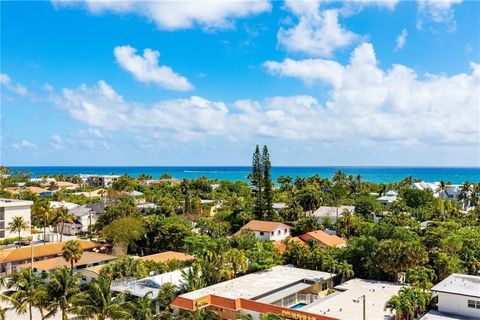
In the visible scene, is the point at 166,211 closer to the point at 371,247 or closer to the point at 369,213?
the point at 369,213

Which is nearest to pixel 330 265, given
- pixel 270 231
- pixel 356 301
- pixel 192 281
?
pixel 356 301

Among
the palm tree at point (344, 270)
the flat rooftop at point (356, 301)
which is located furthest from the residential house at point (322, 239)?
the flat rooftop at point (356, 301)

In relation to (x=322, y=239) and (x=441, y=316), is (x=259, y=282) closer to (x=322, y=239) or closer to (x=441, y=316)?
(x=441, y=316)

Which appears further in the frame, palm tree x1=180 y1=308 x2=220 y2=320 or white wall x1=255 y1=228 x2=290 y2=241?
white wall x1=255 y1=228 x2=290 y2=241

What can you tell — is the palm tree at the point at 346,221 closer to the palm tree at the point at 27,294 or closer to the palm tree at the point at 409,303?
the palm tree at the point at 409,303

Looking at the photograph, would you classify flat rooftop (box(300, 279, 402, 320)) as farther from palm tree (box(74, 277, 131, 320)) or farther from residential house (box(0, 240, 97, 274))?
residential house (box(0, 240, 97, 274))

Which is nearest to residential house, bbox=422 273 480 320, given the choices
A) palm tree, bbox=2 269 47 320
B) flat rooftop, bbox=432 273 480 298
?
flat rooftop, bbox=432 273 480 298
